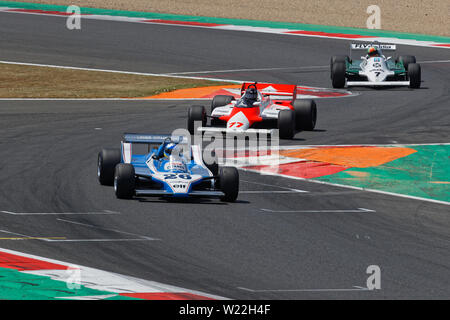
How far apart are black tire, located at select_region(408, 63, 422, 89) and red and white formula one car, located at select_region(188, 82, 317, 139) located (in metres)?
7.95

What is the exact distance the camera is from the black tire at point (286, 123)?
24094 millimetres

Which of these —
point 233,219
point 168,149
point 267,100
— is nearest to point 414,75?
point 267,100

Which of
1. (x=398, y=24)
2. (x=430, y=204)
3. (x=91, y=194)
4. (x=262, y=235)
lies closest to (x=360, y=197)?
(x=430, y=204)

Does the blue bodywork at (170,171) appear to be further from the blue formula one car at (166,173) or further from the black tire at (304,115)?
the black tire at (304,115)

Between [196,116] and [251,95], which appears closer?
[251,95]

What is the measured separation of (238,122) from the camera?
947 inches

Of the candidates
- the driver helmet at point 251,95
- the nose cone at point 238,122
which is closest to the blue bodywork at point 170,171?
the nose cone at point 238,122

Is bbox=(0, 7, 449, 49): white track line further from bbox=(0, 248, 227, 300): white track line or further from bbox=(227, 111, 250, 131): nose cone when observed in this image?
bbox=(0, 248, 227, 300): white track line

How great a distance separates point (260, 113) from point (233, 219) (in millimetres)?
9049

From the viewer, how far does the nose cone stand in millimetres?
23938

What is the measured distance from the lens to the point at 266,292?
11734 mm

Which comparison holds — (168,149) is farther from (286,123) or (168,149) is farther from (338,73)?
(338,73)

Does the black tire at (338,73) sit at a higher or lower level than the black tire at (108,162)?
higher

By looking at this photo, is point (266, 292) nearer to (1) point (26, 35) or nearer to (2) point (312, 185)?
(2) point (312, 185)
